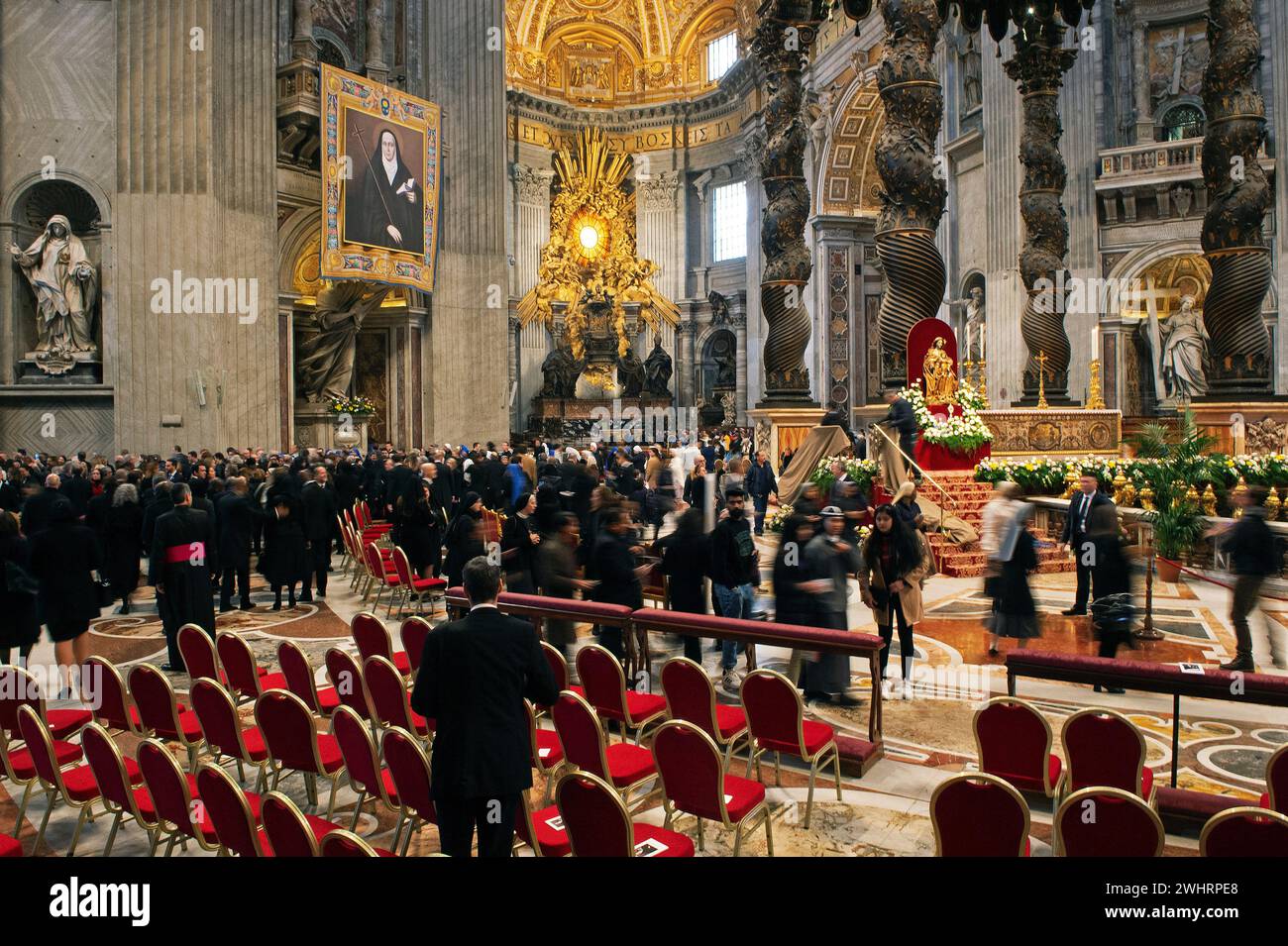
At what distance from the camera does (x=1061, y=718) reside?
18.8 ft

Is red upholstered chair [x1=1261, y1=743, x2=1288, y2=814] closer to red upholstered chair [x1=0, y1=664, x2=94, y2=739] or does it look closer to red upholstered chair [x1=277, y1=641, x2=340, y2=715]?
red upholstered chair [x1=277, y1=641, x2=340, y2=715]

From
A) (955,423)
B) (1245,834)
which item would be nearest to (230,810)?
(1245,834)

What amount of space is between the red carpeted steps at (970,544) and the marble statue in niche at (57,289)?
1521cm

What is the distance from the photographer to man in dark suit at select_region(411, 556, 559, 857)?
3.22 m

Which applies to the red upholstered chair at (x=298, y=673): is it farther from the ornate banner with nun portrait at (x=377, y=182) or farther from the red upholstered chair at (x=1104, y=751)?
the ornate banner with nun portrait at (x=377, y=182)

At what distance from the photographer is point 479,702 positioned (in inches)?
128

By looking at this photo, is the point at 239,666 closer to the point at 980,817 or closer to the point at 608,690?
the point at 608,690

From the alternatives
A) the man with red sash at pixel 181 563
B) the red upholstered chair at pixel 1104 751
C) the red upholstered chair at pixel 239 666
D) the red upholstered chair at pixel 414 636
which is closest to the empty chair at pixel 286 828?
the red upholstered chair at pixel 239 666

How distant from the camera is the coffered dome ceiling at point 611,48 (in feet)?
131

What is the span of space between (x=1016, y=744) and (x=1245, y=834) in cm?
159

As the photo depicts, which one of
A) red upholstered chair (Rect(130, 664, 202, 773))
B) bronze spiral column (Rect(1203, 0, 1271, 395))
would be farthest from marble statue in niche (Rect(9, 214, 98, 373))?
bronze spiral column (Rect(1203, 0, 1271, 395))

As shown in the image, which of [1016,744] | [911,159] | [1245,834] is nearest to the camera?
[1245,834]
